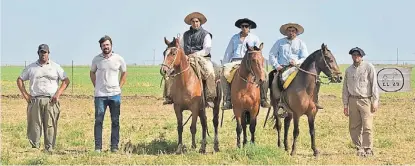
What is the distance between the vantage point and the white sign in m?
28.5

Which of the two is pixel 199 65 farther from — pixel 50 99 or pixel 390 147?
pixel 390 147

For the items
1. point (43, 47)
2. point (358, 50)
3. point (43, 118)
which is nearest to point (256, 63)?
point (358, 50)

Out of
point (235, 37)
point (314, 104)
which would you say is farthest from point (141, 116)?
point (314, 104)

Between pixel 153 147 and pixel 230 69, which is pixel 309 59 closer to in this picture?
pixel 230 69

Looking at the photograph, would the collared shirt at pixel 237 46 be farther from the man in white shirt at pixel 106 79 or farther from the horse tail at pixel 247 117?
the man in white shirt at pixel 106 79

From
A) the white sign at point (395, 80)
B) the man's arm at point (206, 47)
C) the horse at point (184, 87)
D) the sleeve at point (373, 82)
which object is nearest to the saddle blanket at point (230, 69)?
the man's arm at point (206, 47)

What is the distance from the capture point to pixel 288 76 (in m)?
11.6

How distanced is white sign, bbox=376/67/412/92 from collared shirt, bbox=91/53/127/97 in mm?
20270

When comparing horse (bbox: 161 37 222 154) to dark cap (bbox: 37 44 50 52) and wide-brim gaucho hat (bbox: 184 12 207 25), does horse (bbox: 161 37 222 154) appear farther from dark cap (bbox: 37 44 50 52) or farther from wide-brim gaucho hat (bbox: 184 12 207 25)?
dark cap (bbox: 37 44 50 52)

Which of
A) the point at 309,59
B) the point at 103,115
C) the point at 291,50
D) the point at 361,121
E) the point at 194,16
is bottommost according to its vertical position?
the point at 361,121

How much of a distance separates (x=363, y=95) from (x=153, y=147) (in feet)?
14.6

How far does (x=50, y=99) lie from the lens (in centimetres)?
1128

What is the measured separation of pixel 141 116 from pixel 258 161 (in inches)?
404

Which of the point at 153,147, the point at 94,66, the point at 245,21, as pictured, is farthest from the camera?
the point at 245,21
